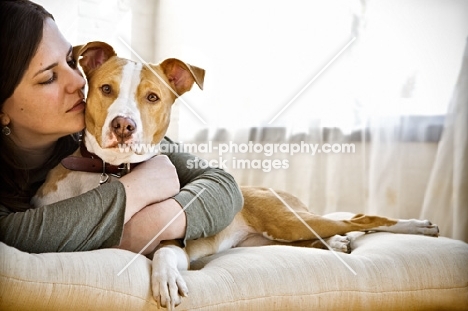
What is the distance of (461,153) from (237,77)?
168 cm

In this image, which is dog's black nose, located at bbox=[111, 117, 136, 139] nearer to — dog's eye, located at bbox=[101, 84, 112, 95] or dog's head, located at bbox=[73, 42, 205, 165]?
dog's head, located at bbox=[73, 42, 205, 165]

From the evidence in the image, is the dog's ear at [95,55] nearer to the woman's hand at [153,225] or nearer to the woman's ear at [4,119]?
the woman's ear at [4,119]

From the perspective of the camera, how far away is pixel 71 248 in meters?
1.63

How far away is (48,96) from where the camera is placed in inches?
72.1

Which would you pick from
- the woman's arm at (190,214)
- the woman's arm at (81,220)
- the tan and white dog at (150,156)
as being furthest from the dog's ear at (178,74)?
the woman's arm at (81,220)

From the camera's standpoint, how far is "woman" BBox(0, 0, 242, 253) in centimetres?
161

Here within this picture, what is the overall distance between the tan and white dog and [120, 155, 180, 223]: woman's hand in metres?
0.08

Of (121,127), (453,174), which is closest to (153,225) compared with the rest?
(121,127)

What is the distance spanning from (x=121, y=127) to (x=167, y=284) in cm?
59

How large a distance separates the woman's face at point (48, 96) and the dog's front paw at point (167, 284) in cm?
63

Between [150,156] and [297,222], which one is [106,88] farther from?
[297,222]

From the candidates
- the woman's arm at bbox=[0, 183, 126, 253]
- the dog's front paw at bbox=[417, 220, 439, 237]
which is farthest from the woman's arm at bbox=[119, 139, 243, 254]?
the dog's front paw at bbox=[417, 220, 439, 237]

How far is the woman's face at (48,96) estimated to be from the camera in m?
1.80

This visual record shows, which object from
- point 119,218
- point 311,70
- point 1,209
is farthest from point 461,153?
point 1,209
